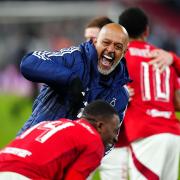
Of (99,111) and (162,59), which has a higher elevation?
(99,111)

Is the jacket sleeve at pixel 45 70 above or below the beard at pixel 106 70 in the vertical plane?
above

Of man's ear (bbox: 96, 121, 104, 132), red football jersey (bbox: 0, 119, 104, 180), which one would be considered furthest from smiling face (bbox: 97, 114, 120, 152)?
red football jersey (bbox: 0, 119, 104, 180)

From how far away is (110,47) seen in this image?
7215 mm

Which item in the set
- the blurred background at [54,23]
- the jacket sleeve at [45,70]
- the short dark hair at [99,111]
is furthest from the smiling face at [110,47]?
the blurred background at [54,23]

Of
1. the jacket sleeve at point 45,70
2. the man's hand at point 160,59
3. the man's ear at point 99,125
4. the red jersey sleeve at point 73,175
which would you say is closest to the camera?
the red jersey sleeve at point 73,175

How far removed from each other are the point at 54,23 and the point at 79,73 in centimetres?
2496

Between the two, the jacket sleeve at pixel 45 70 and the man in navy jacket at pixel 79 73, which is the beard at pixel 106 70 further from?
the jacket sleeve at pixel 45 70

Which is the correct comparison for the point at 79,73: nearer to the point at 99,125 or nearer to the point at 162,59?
the point at 99,125

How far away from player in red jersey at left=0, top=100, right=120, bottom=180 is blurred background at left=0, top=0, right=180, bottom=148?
2172 cm

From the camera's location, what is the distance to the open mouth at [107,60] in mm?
7211

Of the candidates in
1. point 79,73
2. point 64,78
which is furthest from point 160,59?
point 64,78

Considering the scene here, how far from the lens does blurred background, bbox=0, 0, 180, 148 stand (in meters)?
29.0

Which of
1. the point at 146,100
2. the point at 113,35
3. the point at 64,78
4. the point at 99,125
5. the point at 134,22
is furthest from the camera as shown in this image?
the point at 134,22

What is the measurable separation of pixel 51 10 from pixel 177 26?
15.9 ft
